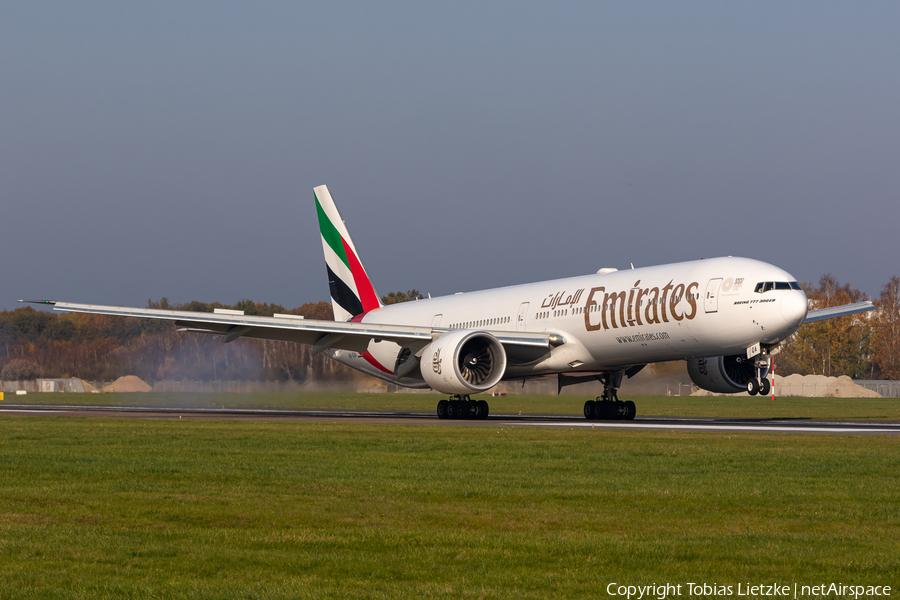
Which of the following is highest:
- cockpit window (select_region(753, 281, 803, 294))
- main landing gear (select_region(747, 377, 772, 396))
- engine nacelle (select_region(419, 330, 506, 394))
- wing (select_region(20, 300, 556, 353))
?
cockpit window (select_region(753, 281, 803, 294))

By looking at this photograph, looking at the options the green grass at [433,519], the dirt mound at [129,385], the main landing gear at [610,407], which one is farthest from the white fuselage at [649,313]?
the dirt mound at [129,385]

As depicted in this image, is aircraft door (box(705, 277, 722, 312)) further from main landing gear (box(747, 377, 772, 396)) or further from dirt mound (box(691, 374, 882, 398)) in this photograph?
dirt mound (box(691, 374, 882, 398))

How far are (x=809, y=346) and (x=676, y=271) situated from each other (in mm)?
82715

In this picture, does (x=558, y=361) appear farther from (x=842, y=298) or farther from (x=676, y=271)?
(x=842, y=298)

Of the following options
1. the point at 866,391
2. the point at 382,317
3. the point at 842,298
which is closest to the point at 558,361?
the point at 382,317

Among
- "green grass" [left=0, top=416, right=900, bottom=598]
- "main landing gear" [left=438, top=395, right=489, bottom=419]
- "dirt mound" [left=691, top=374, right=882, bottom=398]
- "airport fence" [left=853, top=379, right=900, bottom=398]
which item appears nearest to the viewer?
"green grass" [left=0, top=416, right=900, bottom=598]

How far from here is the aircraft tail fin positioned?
43656 mm

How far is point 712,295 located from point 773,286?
1660 millimetres

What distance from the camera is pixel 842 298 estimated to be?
115438mm

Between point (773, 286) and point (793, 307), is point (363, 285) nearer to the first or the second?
point (773, 286)

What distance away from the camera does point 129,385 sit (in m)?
61.2

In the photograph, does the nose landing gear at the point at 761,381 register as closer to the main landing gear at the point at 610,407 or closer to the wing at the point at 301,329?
the main landing gear at the point at 610,407

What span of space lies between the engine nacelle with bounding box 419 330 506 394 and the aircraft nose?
8.34 m

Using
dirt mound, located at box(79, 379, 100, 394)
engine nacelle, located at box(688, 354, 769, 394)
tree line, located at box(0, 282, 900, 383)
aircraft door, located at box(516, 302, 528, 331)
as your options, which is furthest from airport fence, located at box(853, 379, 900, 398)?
dirt mound, located at box(79, 379, 100, 394)
